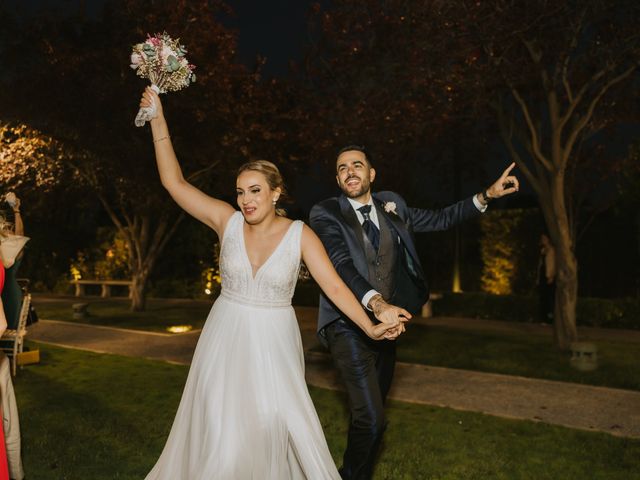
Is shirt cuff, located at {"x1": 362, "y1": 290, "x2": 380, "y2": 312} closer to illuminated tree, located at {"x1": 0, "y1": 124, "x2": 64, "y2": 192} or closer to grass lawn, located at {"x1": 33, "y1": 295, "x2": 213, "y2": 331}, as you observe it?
grass lawn, located at {"x1": 33, "y1": 295, "x2": 213, "y2": 331}

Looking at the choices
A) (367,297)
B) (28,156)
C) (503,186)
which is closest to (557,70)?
(503,186)

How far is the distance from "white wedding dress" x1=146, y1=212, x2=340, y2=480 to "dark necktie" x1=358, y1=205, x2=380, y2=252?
1.08 metres

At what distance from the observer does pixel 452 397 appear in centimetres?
784

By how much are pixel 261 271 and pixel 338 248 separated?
952mm

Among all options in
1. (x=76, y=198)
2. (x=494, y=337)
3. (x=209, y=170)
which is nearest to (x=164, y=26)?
(x=209, y=170)

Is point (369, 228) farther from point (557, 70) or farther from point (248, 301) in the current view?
point (557, 70)

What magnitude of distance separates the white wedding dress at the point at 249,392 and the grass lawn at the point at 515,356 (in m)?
6.58

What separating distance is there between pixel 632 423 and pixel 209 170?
13.3 m

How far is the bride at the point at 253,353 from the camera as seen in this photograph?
11.2 ft

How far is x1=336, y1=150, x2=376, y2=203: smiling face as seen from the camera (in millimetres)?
4750

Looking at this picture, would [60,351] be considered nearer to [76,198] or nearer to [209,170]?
[209,170]

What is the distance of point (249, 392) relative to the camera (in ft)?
11.4

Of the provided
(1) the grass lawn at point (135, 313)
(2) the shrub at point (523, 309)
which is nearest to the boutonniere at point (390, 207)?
(1) the grass lawn at point (135, 313)

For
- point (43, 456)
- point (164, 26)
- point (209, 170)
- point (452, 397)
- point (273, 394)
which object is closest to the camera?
point (273, 394)
